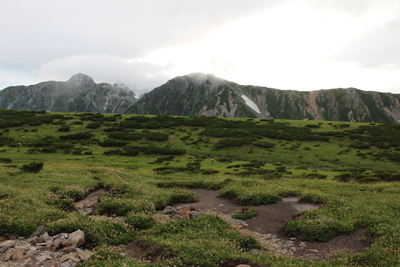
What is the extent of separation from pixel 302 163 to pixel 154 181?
4096 centimetres

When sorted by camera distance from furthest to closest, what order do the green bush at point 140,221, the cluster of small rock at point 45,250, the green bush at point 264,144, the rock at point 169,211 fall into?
the green bush at point 264,144 < the rock at point 169,211 < the green bush at point 140,221 < the cluster of small rock at point 45,250

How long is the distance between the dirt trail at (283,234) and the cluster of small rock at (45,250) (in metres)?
9.59

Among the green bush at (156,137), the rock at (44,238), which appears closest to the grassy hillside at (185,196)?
the rock at (44,238)

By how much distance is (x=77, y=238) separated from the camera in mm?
11523

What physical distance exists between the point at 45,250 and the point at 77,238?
1.32m

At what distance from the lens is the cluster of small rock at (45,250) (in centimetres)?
939

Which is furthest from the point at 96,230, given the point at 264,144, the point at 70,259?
the point at 264,144

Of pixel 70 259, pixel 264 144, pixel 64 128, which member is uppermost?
pixel 64 128

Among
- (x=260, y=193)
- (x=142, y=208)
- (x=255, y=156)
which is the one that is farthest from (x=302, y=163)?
(x=142, y=208)

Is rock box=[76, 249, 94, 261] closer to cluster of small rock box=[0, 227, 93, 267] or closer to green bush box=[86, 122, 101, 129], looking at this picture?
cluster of small rock box=[0, 227, 93, 267]

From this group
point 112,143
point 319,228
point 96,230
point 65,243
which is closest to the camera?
point 65,243

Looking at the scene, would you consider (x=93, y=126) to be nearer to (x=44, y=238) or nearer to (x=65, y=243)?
(x=44, y=238)

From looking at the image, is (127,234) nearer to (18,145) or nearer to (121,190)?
(121,190)

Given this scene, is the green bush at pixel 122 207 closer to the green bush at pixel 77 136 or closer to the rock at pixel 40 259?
the rock at pixel 40 259
